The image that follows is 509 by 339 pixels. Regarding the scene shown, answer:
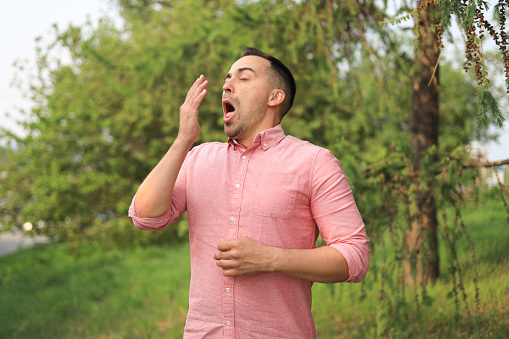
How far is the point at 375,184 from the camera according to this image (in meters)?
3.50

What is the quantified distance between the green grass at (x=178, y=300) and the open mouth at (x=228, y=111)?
2026 mm

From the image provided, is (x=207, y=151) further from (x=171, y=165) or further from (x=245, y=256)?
(x=245, y=256)

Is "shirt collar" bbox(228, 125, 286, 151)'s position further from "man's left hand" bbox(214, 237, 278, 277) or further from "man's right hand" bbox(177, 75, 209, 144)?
"man's left hand" bbox(214, 237, 278, 277)

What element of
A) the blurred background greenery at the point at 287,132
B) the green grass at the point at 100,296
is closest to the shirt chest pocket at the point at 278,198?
the blurred background greenery at the point at 287,132

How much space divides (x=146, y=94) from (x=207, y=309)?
9.00m

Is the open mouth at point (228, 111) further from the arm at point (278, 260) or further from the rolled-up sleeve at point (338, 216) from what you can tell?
the arm at point (278, 260)

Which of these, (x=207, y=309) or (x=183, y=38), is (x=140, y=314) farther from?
(x=207, y=309)

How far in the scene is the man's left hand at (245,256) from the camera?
1668 millimetres

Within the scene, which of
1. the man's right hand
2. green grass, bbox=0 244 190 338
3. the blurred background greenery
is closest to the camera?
the man's right hand

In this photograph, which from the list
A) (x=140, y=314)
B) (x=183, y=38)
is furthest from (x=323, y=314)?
(x=183, y=38)

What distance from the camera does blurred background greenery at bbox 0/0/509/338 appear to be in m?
3.40

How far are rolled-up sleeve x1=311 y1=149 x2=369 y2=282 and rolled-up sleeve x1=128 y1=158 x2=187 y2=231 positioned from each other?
0.60 m

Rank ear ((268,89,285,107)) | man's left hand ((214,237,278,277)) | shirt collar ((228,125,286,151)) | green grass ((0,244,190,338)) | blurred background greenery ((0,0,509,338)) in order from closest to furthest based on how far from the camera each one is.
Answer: man's left hand ((214,237,278,277)) → shirt collar ((228,125,286,151)) → ear ((268,89,285,107)) → blurred background greenery ((0,0,509,338)) → green grass ((0,244,190,338))

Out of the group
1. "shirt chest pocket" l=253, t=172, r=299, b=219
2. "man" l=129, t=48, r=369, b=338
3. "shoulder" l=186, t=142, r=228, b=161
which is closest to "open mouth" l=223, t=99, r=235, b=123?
"man" l=129, t=48, r=369, b=338
